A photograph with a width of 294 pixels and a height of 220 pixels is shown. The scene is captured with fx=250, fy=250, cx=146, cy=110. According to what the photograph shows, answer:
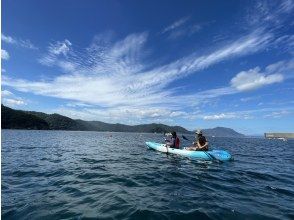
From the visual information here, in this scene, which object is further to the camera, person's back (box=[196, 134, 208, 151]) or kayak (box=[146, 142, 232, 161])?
person's back (box=[196, 134, 208, 151])

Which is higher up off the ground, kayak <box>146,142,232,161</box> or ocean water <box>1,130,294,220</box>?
kayak <box>146,142,232,161</box>

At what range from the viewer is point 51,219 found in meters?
8.09

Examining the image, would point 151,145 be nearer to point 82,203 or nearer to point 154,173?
point 154,173

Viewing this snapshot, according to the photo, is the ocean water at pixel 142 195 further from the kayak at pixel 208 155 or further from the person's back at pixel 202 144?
the person's back at pixel 202 144

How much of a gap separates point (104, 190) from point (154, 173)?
213 inches

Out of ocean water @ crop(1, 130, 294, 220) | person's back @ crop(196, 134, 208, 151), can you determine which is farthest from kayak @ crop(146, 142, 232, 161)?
ocean water @ crop(1, 130, 294, 220)

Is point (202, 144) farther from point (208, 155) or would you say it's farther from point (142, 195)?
point (142, 195)

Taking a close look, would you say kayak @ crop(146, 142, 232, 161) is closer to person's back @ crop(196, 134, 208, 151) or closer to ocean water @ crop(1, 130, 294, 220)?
person's back @ crop(196, 134, 208, 151)

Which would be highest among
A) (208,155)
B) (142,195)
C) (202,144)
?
(202,144)

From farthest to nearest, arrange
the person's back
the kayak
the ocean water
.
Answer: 1. the person's back
2. the kayak
3. the ocean water

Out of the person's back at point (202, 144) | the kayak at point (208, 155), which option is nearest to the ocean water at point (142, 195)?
the kayak at point (208, 155)

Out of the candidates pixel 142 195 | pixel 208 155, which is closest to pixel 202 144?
pixel 208 155

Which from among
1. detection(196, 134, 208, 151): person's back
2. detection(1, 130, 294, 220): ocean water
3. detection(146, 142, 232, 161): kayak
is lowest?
detection(1, 130, 294, 220): ocean water

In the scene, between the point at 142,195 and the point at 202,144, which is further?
the point at 202,144
